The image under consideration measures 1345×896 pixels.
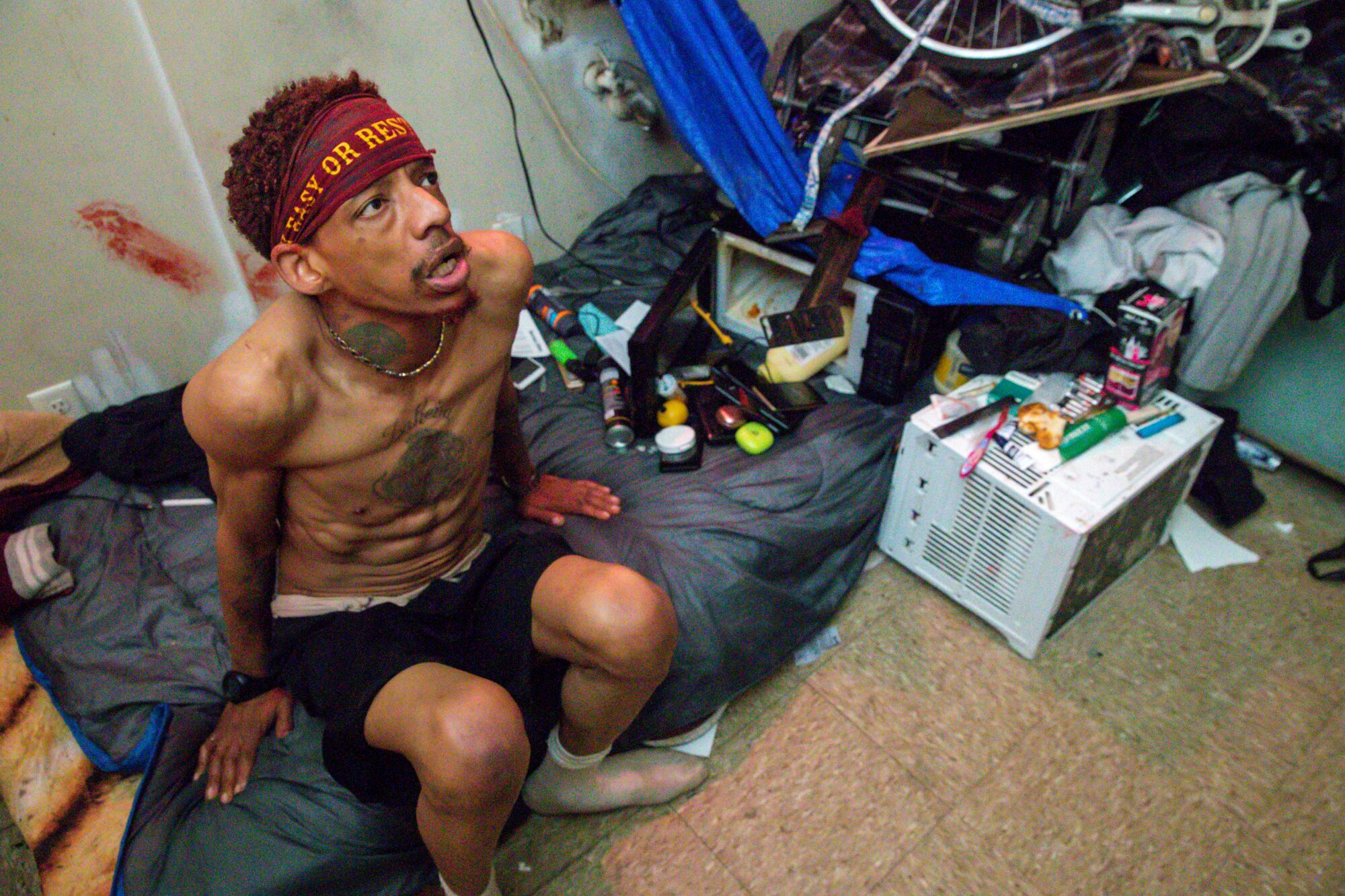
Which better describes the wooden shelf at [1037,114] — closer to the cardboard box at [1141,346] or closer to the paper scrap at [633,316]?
the cardboard box at [1141,346]

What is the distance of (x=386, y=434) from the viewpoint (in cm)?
107

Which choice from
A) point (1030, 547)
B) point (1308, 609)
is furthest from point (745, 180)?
point (1308, 609)

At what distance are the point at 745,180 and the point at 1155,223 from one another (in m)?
0.98

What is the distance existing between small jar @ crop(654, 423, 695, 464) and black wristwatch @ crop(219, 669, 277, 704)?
842 mm

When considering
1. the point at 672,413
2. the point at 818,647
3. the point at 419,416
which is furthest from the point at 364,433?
the point at 818,647

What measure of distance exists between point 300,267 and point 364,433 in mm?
237

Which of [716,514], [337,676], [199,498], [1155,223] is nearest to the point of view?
[337,676]

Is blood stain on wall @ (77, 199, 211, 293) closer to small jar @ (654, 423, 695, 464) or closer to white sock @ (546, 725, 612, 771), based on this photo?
small jar @ (654, 423, 695, 464)

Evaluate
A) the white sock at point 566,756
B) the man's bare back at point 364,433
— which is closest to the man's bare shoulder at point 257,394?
the man's bare back at point 364,433

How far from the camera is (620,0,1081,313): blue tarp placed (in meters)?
1.72

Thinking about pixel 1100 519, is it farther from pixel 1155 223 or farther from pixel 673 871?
pixel 673 871

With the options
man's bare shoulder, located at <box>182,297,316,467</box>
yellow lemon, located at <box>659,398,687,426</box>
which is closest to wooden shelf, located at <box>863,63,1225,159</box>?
yellow lemon, located at <box>659,398,687,426</box>

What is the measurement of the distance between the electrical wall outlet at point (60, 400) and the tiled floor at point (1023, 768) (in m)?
1.05

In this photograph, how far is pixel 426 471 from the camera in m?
1.14
